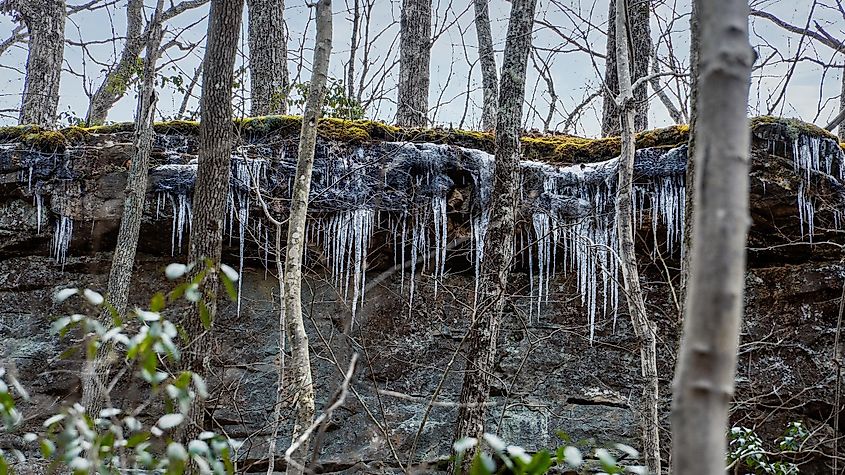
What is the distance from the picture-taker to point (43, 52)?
25.1 ft

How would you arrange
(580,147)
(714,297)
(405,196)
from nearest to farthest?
(714,297), (405,196), (580,147)

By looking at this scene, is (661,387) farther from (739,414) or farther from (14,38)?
(14,38)

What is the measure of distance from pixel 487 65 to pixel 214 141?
4182 mm

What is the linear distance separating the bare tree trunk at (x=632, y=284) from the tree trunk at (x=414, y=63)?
3603mm

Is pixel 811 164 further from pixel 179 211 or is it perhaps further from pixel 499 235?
pixel 179 211

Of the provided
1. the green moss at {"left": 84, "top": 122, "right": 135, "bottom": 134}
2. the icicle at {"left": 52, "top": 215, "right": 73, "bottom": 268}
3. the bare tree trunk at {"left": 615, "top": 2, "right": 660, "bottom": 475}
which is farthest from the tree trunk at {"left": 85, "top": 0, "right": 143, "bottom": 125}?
the bare tree trunk at {"left": 615, "top": 2, "right": 660, "bottom": 475}

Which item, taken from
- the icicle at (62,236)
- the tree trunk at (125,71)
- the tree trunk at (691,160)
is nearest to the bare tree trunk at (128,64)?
the tree trunk at (125,71)

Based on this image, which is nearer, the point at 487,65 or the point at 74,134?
the point at 74,134

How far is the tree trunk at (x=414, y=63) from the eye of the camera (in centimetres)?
848

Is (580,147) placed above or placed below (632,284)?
above

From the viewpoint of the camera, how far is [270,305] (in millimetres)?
6711

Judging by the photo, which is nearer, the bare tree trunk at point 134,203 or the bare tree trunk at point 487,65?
the bare tree trunk at point 134,203

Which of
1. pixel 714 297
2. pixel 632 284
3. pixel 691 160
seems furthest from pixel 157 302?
pixel 632 284

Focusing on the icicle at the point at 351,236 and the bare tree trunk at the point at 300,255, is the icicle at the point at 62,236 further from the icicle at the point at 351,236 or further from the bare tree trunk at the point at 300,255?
the bare tree trunk at the point at 300,255
